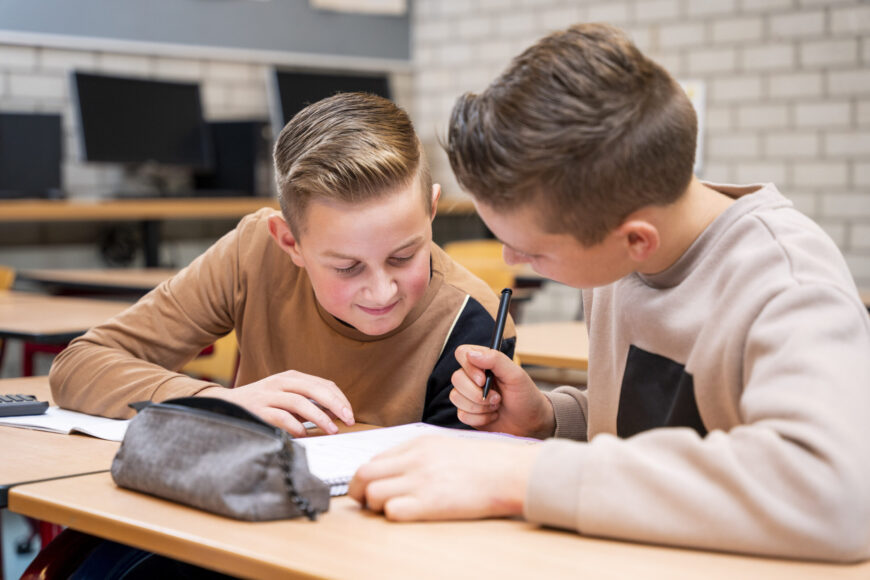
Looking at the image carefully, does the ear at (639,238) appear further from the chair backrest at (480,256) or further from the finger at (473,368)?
the chair backrest at (480,256)

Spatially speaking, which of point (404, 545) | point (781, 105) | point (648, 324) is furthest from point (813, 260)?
point (781, 105)

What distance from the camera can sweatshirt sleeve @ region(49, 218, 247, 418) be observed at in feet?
4.26

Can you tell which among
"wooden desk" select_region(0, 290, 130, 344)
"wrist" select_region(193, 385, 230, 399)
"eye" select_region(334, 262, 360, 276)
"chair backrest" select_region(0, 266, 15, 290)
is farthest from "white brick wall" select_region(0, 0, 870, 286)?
"wrist" select_region(193, 385, 230, 399)

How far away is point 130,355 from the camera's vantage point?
1.43 meters

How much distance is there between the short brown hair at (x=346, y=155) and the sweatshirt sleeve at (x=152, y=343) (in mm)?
213

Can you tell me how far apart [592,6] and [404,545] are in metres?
5.34

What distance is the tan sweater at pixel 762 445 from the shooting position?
73 centimetres

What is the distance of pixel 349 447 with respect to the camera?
109cm

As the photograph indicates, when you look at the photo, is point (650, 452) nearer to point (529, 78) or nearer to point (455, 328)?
point (529, 78)

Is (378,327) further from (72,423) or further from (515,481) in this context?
(515,481)

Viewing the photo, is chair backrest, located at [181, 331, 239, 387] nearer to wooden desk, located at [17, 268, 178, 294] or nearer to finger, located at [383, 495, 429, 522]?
wooden desk, located at [17, 268, 178, 294]

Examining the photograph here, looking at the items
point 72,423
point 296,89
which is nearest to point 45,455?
point 72,423

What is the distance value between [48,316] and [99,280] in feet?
3.28

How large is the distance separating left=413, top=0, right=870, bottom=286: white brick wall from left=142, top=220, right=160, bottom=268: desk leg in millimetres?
2576
